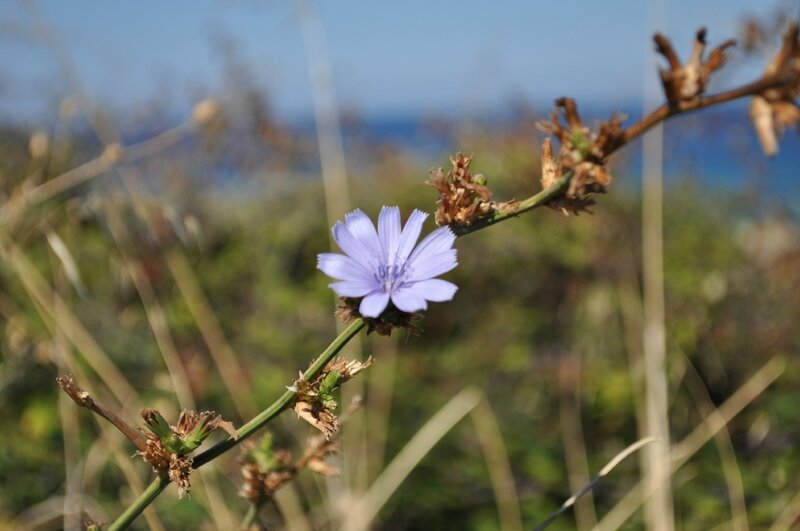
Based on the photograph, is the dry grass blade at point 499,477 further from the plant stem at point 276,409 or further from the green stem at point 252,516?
the plant stem at point 276,409

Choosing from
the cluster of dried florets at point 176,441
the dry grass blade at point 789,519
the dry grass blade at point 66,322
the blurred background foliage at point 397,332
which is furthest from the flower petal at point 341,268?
the dry grass blade at point 789,519

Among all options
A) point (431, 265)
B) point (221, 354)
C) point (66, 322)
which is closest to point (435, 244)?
point (431, 265)

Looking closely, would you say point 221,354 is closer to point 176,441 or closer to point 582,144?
point 176,441

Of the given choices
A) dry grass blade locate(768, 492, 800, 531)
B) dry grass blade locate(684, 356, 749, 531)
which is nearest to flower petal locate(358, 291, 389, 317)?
dry grass blade locate(684, 356, 749, 531)

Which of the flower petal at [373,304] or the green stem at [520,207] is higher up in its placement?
the green stem at [520,207]

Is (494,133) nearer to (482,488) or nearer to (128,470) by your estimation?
(482,488)

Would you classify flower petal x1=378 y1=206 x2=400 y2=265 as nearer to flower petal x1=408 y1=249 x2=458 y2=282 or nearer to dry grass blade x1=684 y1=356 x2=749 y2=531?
flower petal x1=408 y1=249 x2=458 y2=282
